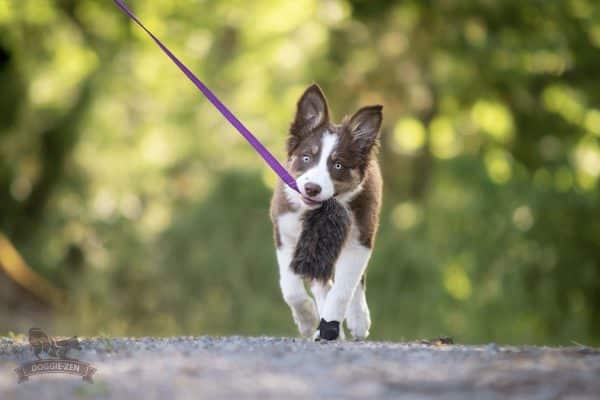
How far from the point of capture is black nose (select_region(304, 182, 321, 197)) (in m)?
7.35

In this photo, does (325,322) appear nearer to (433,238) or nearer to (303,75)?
(433,238)

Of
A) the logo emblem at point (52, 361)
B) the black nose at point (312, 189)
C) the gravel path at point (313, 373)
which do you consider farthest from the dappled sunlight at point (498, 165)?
the logo emblem at point (52, 361)

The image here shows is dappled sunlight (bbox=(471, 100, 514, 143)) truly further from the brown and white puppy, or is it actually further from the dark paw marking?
the dark paw marking

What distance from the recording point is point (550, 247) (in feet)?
62.6

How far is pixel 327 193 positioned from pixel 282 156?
12.5 metres

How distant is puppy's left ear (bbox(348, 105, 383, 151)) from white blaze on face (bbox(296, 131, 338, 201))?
0.58ft

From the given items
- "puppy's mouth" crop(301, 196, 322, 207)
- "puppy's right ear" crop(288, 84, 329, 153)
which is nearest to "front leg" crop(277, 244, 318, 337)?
"puppy's mouth" crop(301, 196, 322, 207)

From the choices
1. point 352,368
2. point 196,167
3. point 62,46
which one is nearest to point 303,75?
point 196,167

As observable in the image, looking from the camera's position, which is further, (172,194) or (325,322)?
(172,194)

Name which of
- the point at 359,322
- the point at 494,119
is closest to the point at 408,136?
the point at 494,119

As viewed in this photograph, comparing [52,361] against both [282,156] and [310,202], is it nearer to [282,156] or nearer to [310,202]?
[310,202]

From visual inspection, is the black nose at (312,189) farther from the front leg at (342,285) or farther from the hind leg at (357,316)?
the hind leg at (357,316)

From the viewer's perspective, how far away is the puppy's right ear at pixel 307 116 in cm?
803

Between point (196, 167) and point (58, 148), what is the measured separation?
11.6 feet
